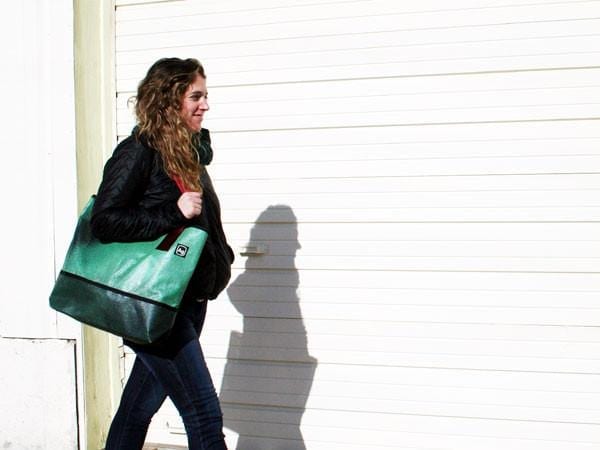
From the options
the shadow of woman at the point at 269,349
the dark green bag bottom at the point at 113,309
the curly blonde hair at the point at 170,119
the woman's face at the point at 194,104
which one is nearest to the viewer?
the dark green bag bottom at the point at 113,309

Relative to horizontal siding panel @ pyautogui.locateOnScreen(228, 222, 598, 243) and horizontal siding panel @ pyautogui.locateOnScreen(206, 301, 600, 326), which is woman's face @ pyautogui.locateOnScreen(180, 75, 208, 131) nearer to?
horizontal siding panel @ pyautogui.locateOnScreen(228, 222, 598, 243)

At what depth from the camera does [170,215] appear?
325 centimetres

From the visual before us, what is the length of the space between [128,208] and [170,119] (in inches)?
14.2

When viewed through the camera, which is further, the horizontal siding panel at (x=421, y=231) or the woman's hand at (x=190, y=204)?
the horizontal siding panel at (x=421, y=231)

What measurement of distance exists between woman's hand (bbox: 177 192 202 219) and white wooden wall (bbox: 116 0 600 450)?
121 cm

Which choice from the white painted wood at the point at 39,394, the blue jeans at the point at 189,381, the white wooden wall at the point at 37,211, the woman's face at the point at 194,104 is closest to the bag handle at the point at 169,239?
the blue jeans at the point at 189,381

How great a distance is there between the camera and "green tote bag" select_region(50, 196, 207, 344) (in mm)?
3162

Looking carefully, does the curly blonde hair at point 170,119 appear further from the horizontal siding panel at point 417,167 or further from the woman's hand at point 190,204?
the horizontal siding panel at point 417,167

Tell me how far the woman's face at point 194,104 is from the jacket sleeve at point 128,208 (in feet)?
0.71

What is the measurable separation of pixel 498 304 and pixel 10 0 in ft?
9.01

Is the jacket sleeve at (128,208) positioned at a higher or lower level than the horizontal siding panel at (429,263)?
higher

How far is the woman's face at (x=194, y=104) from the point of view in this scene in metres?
3.40

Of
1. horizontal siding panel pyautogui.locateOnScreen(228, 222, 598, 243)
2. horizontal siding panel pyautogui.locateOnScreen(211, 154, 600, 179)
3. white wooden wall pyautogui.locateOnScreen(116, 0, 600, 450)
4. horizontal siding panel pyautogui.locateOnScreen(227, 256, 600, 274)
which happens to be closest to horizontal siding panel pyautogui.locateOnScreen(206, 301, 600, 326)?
white wooden wall pyautogui.locateOnScreen(116, 0, 600, 450)

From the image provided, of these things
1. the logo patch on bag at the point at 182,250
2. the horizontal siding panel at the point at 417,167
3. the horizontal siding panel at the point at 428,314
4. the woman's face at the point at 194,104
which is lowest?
the horizontal siding panel at the point at 428,314
